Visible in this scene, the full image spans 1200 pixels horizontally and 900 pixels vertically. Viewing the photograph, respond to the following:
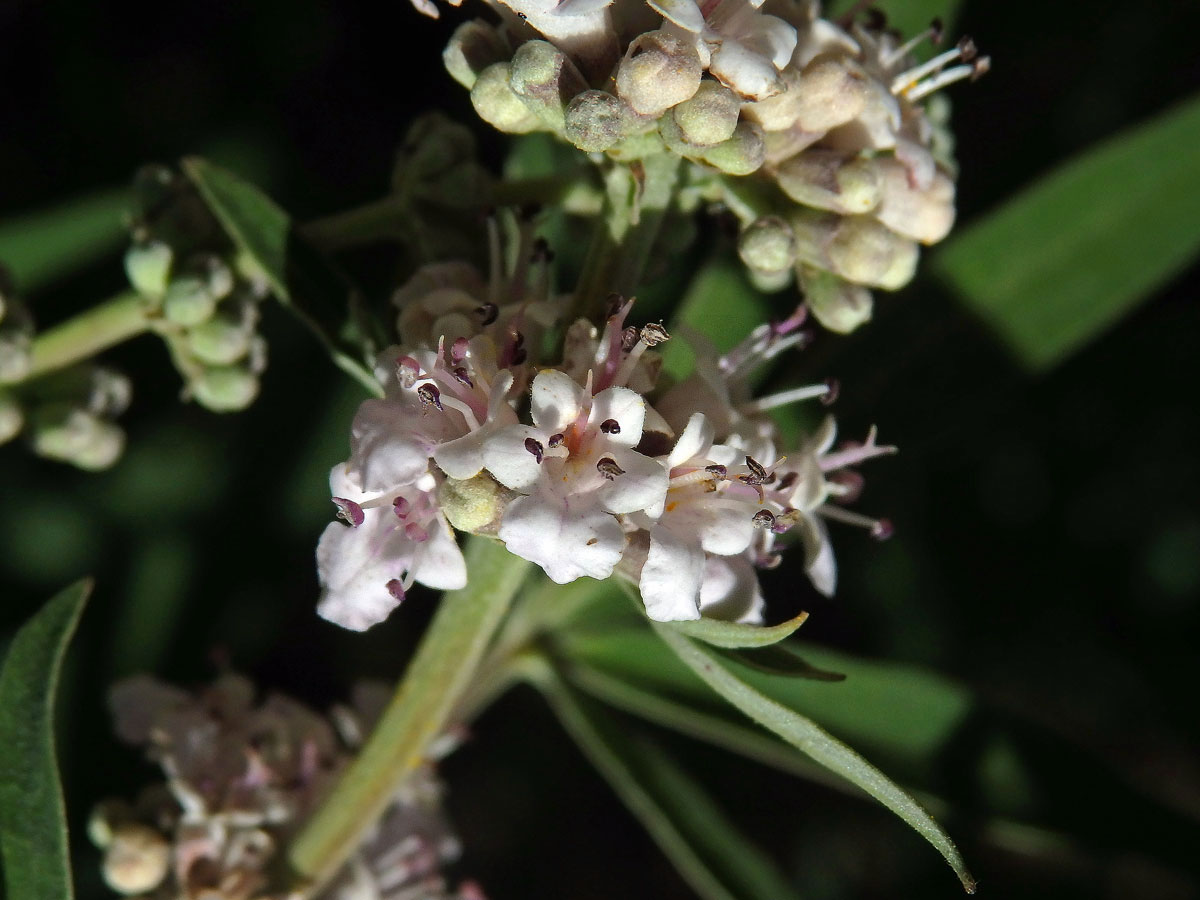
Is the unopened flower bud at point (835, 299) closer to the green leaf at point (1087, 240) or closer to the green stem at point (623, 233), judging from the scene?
the green stem at point (623, 233)

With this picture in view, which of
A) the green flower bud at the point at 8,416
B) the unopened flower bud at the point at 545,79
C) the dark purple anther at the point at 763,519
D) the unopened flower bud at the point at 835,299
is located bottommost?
the dark purple anther at the point at 763,519

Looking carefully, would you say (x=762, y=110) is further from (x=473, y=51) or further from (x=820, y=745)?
(x=820, y=745)

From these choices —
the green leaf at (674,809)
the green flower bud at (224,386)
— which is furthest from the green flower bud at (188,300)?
the green leaf at (674,809)

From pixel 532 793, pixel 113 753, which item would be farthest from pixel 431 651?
pixel 532 793

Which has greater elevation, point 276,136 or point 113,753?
point 276,136

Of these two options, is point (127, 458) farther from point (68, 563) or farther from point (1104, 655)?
point (1104, 655)

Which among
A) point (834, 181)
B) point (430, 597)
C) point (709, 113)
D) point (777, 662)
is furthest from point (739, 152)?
point (430, 597)
